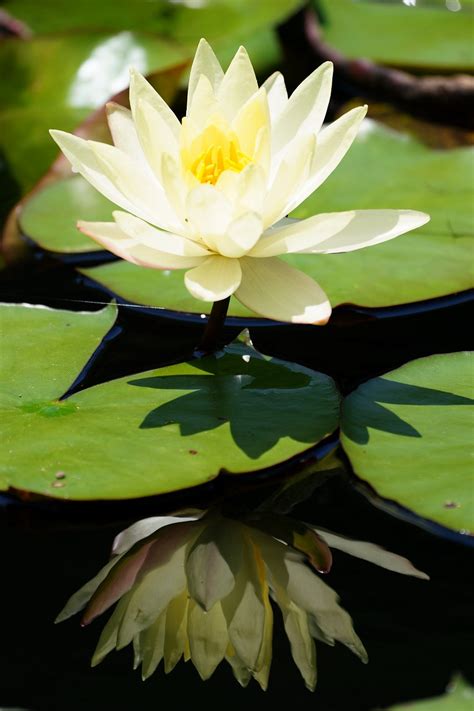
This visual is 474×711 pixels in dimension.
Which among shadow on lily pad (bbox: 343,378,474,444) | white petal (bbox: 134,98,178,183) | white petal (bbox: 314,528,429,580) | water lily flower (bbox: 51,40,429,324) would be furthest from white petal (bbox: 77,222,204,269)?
white petal (bbox: 314,528,429,580)

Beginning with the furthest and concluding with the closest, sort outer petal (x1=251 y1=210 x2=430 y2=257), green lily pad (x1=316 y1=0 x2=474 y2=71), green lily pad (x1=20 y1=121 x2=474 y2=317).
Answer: green lily pad (x1=316 y1=0 x2=474 y2=71)
green lily pad (x1=20 y1=121 x2=474 y2=317)
outer petal (x1=251 y1=210 x2=430 y2=257)

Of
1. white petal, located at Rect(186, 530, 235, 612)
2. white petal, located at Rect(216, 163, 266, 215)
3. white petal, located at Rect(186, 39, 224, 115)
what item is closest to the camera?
white petal, located at Rect(186, 530, 235, 612)

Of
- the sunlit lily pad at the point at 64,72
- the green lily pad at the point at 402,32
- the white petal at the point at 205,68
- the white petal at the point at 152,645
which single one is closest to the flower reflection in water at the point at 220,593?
the white petal at the point at 152,645

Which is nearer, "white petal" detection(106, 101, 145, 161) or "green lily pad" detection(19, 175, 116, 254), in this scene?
"white petal" detection(106, 101, 145, 161)

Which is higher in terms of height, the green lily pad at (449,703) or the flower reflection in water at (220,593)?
the green lily pad at (449,703)

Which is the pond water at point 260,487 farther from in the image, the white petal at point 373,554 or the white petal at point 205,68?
the white petal at point 205,68

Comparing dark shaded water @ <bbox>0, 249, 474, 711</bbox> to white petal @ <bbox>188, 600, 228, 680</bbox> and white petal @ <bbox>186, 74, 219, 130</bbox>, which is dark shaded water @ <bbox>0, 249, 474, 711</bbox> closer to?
white petal @ <bbox>188, 600, 228, 680</bbox>
